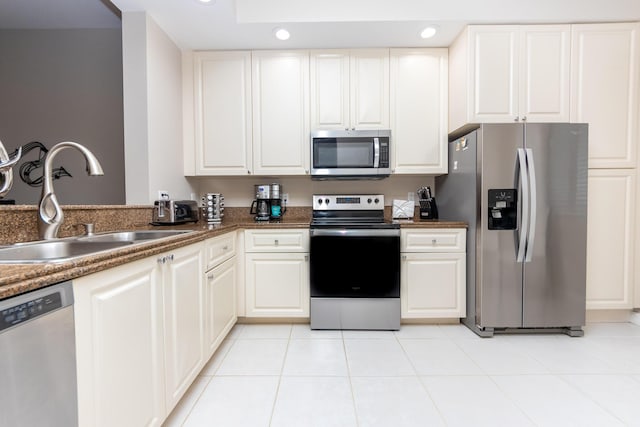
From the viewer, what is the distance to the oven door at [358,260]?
89.1 inches

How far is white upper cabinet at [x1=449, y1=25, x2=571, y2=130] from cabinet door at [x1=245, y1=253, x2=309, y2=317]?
69.8 inches

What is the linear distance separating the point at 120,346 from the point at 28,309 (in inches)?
14.4

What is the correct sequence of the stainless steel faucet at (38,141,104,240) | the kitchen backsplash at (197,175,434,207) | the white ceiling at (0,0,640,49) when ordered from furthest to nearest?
the kitchen backsplash at (197,175,434,207), the white ceiling at (0,0,640,49), the stainless steel faucet at (38,141,104,240)

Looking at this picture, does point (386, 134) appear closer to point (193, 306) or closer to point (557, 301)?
point (557, 301)

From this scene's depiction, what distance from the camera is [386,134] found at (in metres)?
2.50

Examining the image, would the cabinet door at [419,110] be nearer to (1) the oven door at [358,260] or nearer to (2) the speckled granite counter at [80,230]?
(2) the speckled granite counter at [80,230]

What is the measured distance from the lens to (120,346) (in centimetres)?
94

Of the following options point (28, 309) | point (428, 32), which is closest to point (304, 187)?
point (428, 32)

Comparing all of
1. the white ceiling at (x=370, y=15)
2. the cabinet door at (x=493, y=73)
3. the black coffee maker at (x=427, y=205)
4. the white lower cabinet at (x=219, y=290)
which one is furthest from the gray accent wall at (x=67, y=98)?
the cabinet door at (x=493, y=73)

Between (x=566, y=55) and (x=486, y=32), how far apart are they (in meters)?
0.64

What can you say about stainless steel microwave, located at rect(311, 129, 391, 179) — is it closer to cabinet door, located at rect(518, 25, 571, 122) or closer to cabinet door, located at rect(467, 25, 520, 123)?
cabinet door, located at rect(467, 25, 520, 123)

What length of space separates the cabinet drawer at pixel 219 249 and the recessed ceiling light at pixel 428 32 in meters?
2.13

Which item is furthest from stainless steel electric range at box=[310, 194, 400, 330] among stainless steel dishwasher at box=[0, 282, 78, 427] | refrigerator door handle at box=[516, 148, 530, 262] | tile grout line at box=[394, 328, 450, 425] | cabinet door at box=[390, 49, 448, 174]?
stainless steel dishwasher at box=[0, 282, 78, 427]

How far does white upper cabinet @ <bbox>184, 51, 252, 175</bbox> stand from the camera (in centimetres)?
259
